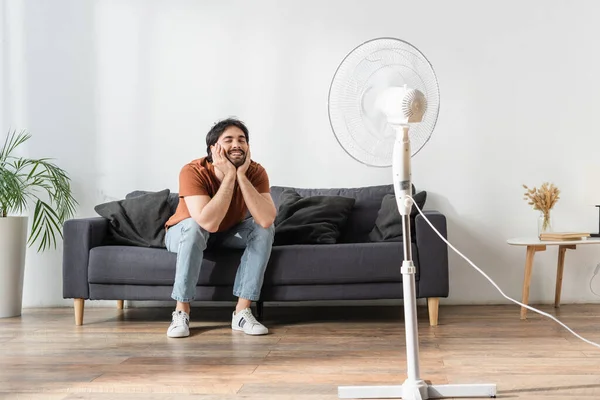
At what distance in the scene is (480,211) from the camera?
14.4 feet

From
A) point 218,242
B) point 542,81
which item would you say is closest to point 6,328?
point 218,242

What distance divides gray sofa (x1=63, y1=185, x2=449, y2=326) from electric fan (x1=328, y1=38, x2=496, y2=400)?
129 centimetres

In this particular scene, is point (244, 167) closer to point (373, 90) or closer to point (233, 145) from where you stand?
point (233, 145)

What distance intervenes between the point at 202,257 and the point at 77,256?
2.25 ft

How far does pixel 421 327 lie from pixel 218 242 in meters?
1.05

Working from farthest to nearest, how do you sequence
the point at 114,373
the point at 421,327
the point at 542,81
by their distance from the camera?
the point at 542,81 → the point at 421,327 → the point at 114,373

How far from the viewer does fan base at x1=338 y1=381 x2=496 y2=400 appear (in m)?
2.24

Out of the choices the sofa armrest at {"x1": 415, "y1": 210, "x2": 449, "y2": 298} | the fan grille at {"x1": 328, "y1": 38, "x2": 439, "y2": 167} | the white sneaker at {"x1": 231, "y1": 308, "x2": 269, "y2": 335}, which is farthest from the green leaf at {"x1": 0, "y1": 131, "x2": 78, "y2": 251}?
the fan grille at {"x1": 328, "y1": 38, "x2": 439, "y2": 167}

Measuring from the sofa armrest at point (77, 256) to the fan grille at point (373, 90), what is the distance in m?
1.93

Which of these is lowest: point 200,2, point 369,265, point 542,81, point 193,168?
point 369,265

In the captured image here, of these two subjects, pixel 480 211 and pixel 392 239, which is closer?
pixel 392 239

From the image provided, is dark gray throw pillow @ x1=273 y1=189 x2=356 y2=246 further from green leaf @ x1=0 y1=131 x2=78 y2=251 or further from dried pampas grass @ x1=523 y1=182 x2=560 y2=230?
green leaf @ x1=0 y1=131 x2=78 y2=251

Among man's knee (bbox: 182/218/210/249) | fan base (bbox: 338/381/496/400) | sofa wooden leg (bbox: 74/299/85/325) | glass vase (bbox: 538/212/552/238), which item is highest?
glass vase (bbox: 538/212/552/238)

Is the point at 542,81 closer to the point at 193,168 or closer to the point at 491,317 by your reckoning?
the point at 491,317
